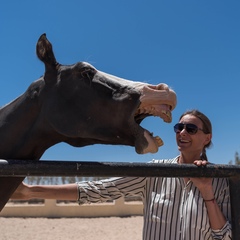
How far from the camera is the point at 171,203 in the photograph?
2438 millimetres

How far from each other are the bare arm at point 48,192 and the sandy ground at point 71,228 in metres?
9.07

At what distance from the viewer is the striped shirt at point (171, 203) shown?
2.29 metres

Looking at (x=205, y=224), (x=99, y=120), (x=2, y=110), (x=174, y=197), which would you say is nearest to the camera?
(x=205, y=224)

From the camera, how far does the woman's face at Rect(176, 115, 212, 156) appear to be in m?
2.56

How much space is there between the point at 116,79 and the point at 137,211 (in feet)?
51.2

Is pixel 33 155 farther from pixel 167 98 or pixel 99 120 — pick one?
pixel 167 98

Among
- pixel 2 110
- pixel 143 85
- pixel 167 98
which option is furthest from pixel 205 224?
pixel 2 110

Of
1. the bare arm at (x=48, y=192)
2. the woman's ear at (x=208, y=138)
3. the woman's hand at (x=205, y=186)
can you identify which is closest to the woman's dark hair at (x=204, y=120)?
the woman's ear at (x=208, y=138)

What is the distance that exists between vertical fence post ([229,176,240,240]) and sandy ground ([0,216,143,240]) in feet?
32.4

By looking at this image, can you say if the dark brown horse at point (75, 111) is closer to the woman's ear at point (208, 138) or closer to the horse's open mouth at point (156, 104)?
the horse's open mouth at point (156, 104)

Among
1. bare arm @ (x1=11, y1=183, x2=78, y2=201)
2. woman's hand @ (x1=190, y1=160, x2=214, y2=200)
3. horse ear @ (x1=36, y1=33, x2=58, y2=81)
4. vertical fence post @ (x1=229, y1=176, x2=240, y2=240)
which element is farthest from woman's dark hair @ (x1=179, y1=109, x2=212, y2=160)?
horse ear @ (x1=36, y1=33, x2=58, y2=81)

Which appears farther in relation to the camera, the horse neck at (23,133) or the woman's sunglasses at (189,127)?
the horse neck at (23,133)

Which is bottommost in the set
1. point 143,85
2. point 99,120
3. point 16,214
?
point 16,214

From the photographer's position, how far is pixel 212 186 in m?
2.36
